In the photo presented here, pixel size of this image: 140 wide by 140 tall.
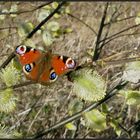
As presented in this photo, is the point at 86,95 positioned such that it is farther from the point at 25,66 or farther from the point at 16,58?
the point at 16,58

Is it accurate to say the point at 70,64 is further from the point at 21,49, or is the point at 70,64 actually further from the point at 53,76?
the point at 21,49

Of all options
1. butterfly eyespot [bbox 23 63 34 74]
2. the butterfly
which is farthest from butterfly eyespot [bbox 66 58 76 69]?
butterfly eyespot [bbox 23 63 34 74]

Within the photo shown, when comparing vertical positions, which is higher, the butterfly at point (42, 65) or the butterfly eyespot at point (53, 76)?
the butterfly at point (42, 65)

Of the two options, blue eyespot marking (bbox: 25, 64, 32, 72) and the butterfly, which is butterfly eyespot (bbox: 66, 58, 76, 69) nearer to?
the butterfly

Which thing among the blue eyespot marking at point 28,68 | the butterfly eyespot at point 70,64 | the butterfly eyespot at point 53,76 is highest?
the butterfly eyespot at point 70,64

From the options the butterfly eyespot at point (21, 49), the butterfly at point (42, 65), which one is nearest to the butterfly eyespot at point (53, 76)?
the butterfly at point (42, 65)

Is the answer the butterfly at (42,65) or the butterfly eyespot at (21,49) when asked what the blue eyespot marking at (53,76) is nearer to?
the butterfly at (42,65)

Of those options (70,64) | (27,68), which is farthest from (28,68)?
(70,64)

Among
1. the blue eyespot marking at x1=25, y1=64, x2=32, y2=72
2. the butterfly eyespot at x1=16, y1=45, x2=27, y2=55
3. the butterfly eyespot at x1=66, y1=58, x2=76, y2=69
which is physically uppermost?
the butterfly eyespot at x1=16, y1=45, x2=27, y2=55

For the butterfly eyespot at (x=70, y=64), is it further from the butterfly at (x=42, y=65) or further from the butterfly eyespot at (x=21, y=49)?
the butterfly eyespot at (x=21, y=49)
